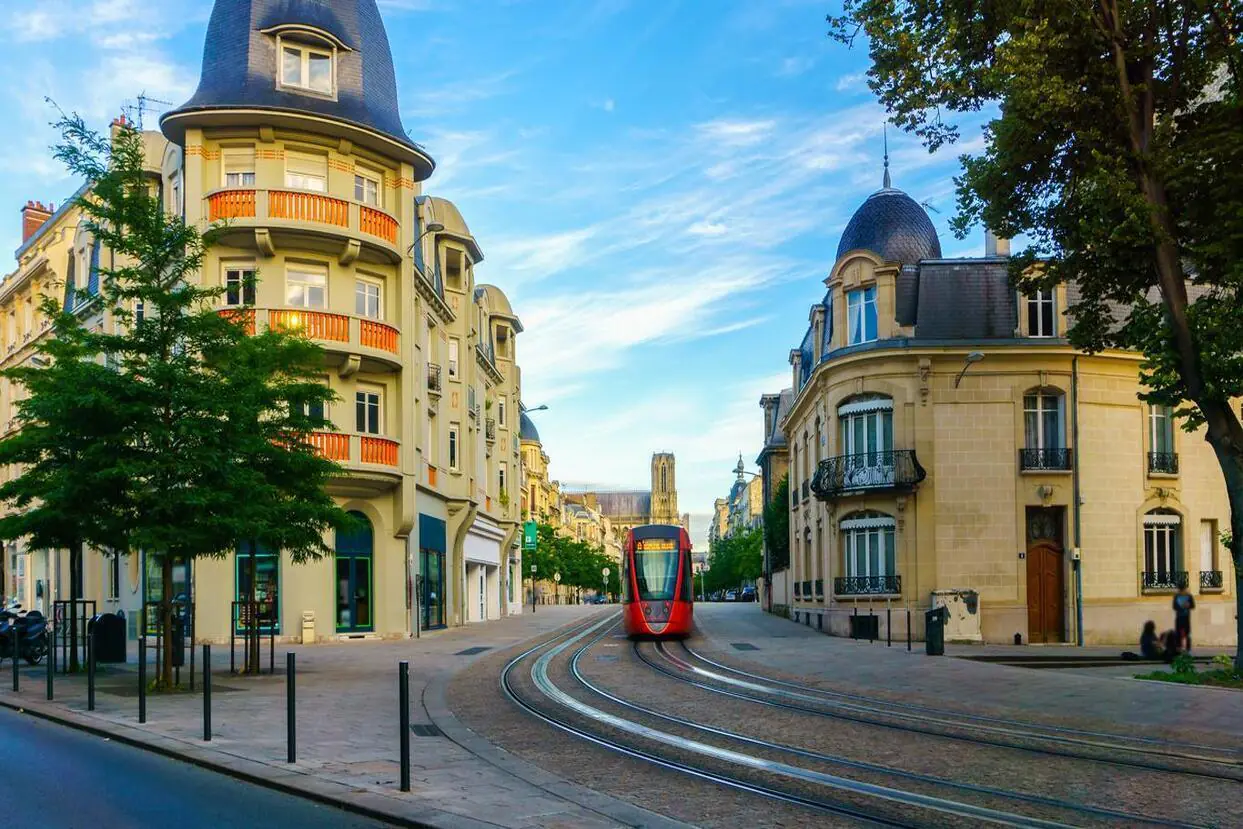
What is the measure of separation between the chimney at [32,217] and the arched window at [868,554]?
38.1 m

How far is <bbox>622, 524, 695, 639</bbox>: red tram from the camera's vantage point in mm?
33531

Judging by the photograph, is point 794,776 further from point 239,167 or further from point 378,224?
point 239,167

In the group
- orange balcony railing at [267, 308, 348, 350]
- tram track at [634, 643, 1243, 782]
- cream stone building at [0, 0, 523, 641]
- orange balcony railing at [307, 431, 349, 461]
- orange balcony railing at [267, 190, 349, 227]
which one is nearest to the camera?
tram track at [634, 643, 1243, 782]

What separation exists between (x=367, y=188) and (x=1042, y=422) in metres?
20.6

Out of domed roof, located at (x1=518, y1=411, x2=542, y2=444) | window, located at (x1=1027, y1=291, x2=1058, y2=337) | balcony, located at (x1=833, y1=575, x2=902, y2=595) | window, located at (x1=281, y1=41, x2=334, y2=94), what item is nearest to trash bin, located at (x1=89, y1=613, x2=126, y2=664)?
window, located at (x1=281, y1=41, x2=334, y2=94)

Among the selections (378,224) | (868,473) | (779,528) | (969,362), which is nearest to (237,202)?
(378,224)

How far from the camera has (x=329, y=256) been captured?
3262 centimetres

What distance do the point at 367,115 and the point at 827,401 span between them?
53.4 feet

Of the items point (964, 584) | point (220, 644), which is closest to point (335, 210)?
point (220, 644)

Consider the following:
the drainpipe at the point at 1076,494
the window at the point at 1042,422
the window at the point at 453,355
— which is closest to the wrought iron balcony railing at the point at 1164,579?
the drainpipe at the point at 1076,494

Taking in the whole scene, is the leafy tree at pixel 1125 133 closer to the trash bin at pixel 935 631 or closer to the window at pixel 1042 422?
the trash bin at pixel 935 631

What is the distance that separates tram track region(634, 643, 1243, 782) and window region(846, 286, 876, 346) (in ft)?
58.0

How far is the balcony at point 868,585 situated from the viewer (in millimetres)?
33656

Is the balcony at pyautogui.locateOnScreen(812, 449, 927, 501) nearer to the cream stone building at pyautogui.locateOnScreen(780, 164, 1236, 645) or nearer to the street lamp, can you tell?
the cream stone building at pyautogui.locateOnScreen(780, 164, 1236, 645)
